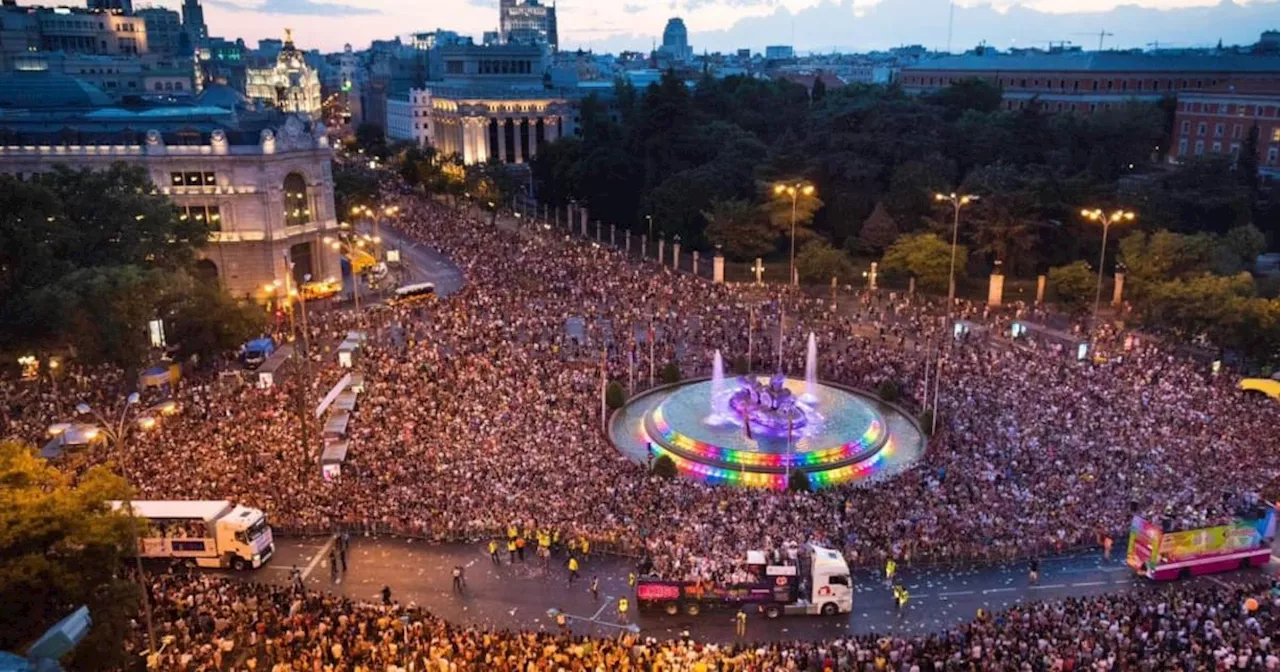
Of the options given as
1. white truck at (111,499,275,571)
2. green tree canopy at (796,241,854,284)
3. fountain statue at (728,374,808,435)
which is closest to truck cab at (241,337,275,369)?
white truck at (111,499,275,571)

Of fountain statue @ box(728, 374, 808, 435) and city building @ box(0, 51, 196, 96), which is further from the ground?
city building @ box(0, 51, 196, 96)

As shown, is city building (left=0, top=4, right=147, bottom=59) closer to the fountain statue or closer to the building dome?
the building dome

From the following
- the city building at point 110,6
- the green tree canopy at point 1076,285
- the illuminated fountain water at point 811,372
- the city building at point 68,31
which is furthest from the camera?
the city building at point 110,6

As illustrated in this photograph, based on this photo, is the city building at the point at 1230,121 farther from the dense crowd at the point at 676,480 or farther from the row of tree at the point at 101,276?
the row of tree at the point at 101,276

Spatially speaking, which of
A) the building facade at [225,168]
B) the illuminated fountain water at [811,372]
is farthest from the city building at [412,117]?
the illuminated fountain water at [811,372]

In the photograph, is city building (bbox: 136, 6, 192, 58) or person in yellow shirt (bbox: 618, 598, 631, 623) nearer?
person in yellow shirt (bbox: 618, 598, 631, 623)

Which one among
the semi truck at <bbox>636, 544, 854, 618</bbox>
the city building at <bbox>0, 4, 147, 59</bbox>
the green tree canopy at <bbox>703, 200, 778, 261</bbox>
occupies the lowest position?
the semi truck at <bbox>636, 544, 854, 618</bbox>

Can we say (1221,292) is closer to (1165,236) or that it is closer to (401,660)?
(1165,236)
